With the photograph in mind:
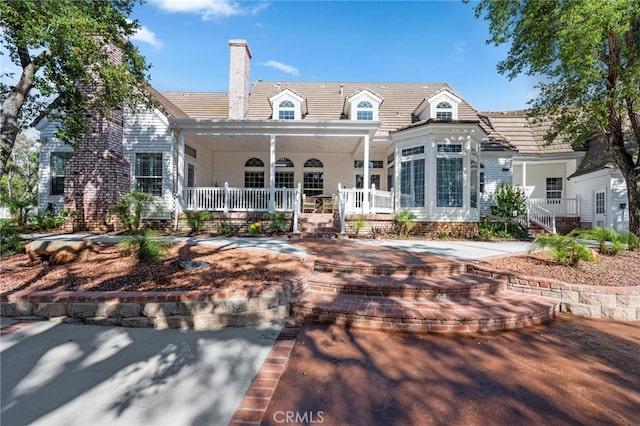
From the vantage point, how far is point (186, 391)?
220 cm

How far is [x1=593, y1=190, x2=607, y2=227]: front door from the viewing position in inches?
487

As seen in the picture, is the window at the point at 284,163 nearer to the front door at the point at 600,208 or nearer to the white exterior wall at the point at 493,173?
the white exterior wall at the point at 493,173

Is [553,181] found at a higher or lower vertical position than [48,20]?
lower

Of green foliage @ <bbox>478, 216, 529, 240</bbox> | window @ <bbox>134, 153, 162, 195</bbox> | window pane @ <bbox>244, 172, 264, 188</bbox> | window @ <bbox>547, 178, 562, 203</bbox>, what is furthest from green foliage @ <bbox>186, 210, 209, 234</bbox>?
window @ <bbox>547, 178, 562, 203</bbox>

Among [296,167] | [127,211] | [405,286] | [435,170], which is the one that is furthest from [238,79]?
[405,286]

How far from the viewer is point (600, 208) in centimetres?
1265

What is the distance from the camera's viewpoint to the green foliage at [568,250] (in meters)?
5.24

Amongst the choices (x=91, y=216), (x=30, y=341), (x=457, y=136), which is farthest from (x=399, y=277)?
(x=91, y=216)

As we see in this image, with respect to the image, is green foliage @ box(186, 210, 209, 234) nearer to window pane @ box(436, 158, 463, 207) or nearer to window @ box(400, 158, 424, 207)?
window @ box(400, 158, 424, 207)

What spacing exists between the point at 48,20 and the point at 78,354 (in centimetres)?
679

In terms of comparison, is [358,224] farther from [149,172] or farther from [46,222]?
[46,222]

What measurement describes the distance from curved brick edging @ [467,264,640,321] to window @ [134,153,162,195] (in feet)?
41.3

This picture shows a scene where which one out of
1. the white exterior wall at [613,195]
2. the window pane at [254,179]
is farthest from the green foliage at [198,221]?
the white exterior wall at [613,195]

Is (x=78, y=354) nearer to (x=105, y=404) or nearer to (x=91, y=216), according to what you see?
(x=105, y=404)
